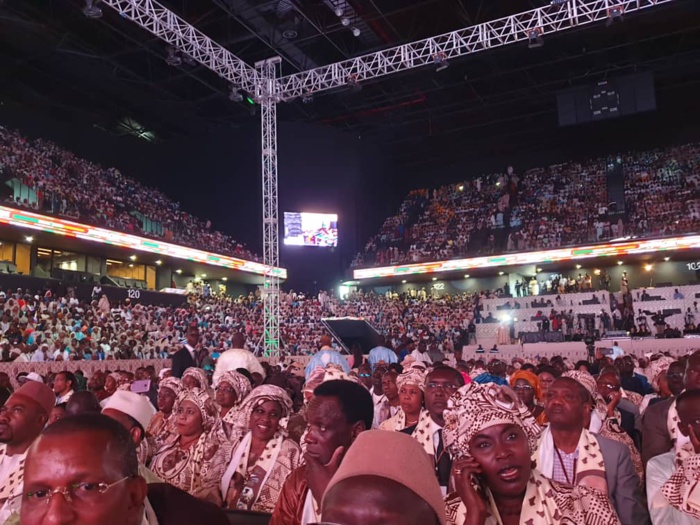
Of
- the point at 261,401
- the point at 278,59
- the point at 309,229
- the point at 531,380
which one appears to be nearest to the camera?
the point at 261,401

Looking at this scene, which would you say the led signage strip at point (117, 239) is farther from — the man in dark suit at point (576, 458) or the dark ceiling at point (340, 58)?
the man in dark suit at point (576, 458)

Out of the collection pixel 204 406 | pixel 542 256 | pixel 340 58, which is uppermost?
pixel 340 58

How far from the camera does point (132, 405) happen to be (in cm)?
318

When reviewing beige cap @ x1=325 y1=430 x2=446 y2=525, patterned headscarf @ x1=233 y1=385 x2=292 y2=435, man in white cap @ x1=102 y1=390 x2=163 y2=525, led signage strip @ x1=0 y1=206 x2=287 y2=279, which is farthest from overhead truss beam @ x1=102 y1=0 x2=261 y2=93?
beige cap @ x1=325 y1=430 x2=446 y2=525

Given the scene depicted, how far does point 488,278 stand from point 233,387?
26736mm

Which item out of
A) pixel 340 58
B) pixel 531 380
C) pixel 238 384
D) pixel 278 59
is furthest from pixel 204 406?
pixel 340 58

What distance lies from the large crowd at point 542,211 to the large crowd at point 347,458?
844 inches

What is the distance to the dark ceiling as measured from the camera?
62.2 feet

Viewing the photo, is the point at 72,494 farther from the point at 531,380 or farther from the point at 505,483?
the point at 531,380

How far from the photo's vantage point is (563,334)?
20.4 metres

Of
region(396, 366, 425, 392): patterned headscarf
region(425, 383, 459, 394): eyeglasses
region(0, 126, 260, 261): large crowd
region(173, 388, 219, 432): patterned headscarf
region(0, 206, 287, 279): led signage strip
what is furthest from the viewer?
region(0, 126, 260, 261): large crowd

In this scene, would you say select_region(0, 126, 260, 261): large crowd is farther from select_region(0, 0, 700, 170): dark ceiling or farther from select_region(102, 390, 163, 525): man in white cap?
select_region(102, 390, 163, 525): man in white cap

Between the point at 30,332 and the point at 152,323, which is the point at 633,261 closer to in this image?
the point at 152,323

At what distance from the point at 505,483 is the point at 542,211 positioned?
2721 cm
